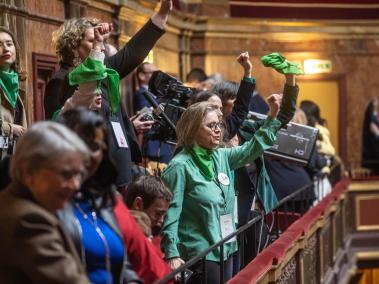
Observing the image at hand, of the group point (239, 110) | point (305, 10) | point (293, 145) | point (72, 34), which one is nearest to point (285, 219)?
point (293, 145)

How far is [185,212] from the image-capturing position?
4859 mm

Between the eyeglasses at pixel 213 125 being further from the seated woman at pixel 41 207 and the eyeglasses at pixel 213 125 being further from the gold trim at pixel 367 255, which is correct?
the gold trim at pixel 367 255

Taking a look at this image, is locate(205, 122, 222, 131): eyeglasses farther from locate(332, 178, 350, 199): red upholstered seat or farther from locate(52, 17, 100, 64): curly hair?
locate(332, 178, 350, 199): red upholstered seat

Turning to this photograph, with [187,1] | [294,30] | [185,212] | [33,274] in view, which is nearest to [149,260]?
[33,274]

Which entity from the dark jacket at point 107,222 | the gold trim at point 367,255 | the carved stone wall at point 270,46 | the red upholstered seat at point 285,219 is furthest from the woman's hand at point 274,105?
the gold trim at point 367,255

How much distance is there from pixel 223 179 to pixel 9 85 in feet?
3.89

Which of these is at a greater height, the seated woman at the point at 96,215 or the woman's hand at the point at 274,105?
the woman's hand at the point at 274,105

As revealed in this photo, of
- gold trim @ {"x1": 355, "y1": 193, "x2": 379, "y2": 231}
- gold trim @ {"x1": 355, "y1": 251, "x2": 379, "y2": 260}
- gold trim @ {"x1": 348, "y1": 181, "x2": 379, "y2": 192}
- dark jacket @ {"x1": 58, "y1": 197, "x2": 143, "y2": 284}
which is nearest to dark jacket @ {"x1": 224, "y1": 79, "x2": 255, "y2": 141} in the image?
dark jacket @ {"x1": 58, "y1": 197, "x2": 143, "y2": 284}

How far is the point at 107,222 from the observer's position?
9.91 ft

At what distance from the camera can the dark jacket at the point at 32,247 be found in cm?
251

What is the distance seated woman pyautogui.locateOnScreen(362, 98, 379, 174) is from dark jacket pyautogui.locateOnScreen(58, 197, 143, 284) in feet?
38.4

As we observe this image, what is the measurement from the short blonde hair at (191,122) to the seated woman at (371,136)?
32.4 ft

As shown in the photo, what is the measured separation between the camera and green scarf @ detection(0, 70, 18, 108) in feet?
15.7

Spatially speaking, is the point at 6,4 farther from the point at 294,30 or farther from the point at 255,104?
the point at 294,30
